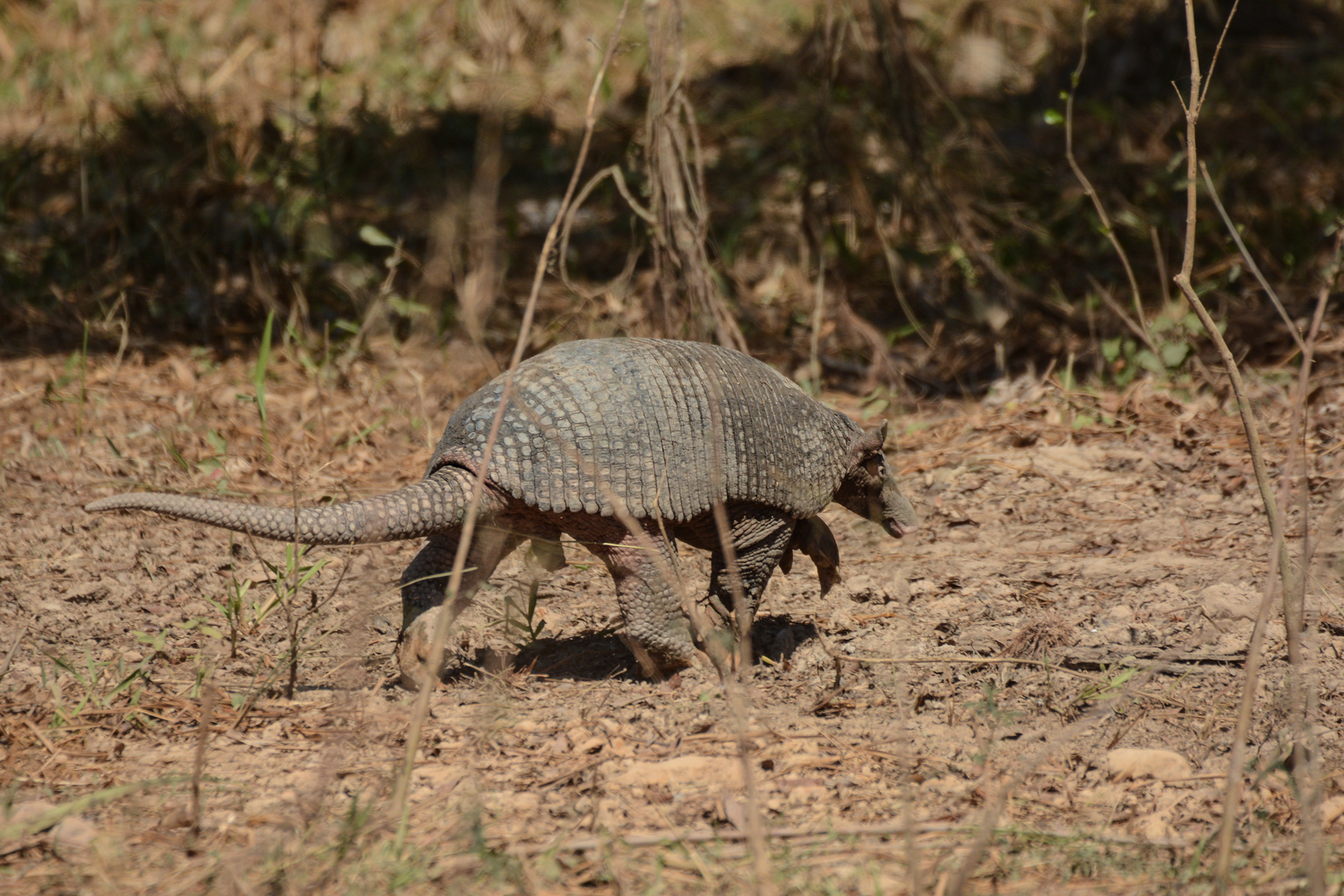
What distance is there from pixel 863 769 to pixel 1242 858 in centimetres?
89

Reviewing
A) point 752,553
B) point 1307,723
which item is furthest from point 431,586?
point 1307,723

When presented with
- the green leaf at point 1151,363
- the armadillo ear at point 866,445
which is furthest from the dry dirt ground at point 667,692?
the armadillo ear at point 866,445

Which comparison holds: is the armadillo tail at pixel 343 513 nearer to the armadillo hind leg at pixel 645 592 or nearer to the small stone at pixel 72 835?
the armadillo hind leg at pixel 645 592

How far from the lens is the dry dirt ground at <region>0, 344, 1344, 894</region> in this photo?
2.47 meters

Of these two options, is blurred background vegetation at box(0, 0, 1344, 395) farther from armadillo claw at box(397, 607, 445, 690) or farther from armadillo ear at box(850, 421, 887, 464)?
armadillo claw at box(397, 607, 445, 690)

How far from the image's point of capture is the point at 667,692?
3588mm

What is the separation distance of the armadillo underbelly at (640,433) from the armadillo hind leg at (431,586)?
292 millimetres

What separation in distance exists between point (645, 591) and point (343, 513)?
3.18ft

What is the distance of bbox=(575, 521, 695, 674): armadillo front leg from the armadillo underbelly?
149 millimetres

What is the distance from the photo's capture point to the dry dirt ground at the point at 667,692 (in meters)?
2.47

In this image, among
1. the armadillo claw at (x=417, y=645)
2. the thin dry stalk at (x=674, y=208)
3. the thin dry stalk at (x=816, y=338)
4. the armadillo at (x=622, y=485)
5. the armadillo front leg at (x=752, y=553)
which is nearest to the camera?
the armadillo at (x=622, y=485)

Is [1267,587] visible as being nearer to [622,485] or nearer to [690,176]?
[622,485]

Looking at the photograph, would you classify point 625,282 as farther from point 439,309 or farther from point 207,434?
point 207,434

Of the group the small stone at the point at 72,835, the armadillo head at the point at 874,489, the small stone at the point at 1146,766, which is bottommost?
the small stone at the point at 72,835
